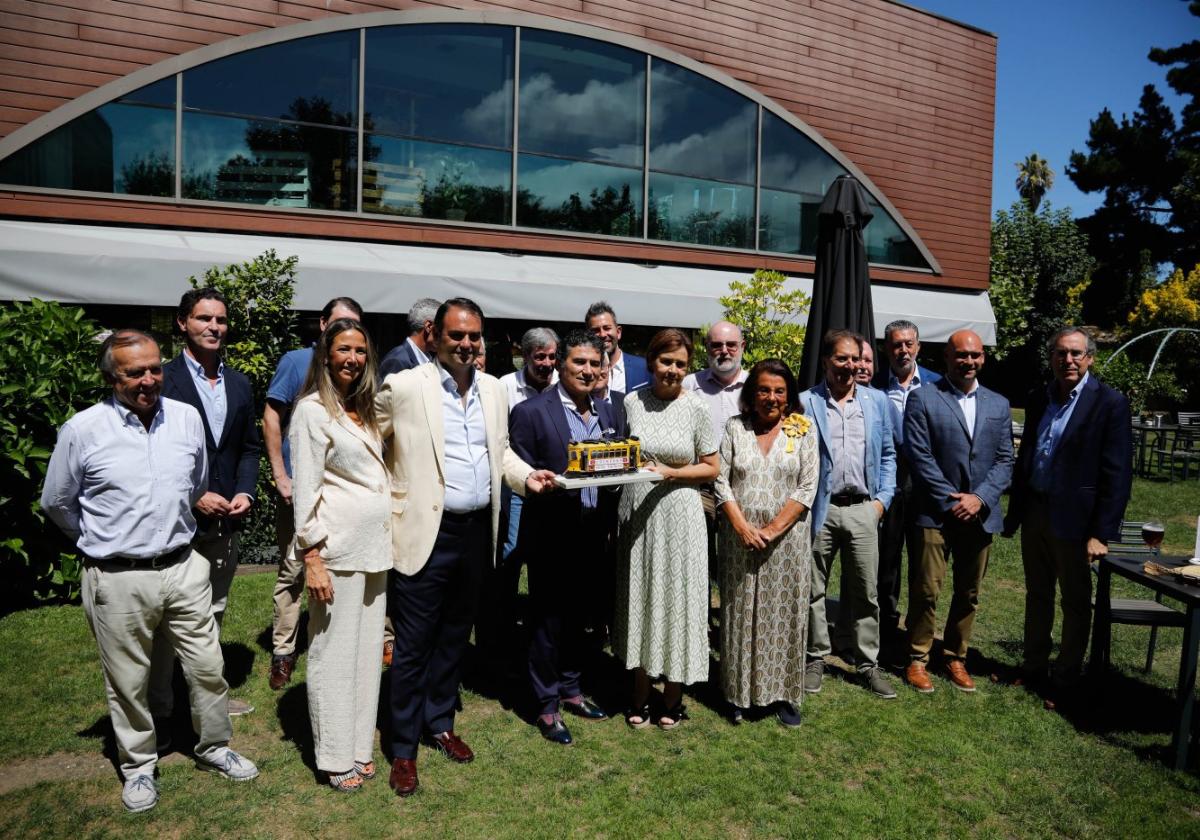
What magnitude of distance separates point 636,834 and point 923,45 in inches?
627

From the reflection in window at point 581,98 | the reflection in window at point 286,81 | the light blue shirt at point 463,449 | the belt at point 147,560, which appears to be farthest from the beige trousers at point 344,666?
the reflection in window at point 581,98

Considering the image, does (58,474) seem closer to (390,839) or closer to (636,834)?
(390,839)

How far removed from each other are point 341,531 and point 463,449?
2.30ft

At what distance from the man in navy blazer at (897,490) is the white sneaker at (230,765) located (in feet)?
14.1

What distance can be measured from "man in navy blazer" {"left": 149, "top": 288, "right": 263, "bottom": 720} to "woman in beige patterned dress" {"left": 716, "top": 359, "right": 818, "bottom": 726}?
2.68 m

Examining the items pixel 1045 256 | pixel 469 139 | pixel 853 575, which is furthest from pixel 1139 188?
pixel 853 575

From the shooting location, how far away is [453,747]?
4234 millimetres

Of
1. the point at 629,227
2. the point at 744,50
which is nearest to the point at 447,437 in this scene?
the point at 629,227

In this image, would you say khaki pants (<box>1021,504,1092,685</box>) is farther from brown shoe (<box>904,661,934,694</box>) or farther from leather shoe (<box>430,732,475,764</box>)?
leather shoe (<box>430,732,475,764</box>)

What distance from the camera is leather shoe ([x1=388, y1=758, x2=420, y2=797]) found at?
385 cm

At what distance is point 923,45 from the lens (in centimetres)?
1543

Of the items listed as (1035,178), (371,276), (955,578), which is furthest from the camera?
(1035,178)

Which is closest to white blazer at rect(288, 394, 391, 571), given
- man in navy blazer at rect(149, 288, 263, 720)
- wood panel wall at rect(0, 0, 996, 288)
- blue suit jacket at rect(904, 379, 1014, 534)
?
man in navy blazer at rect(149, 288, 263, 720)

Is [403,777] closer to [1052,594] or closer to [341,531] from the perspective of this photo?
[341,531]
